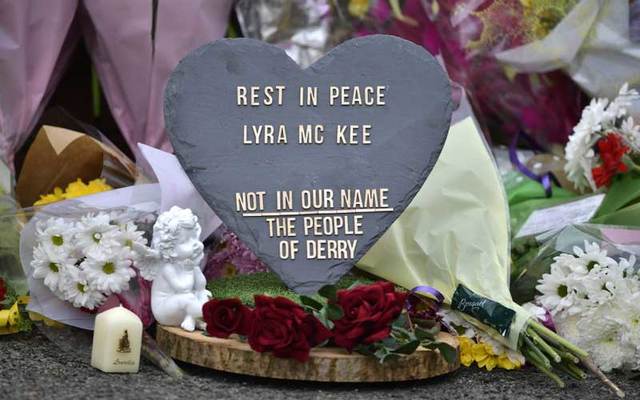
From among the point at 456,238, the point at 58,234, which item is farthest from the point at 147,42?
the point at 456,238

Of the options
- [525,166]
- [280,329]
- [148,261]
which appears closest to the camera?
[280,329]

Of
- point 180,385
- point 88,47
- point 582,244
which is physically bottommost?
point 180,385

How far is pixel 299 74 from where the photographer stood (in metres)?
2.33

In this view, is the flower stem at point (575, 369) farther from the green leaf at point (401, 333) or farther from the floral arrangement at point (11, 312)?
the floral arrangement at point (11, 312)

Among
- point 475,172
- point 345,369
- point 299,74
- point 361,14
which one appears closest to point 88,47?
point 361,14

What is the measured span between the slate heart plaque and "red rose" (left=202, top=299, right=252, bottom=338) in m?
0.19

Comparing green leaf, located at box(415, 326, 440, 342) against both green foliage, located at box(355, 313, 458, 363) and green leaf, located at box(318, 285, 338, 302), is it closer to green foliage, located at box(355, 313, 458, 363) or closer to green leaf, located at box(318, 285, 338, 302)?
green foliage, located at box(355, 313, 458, 363)

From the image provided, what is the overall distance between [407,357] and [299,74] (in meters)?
0.66

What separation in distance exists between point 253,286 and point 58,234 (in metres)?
0.44

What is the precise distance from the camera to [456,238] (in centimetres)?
245

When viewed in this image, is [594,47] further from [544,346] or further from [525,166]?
[544,346]

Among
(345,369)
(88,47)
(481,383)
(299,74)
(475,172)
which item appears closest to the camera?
(345,369)

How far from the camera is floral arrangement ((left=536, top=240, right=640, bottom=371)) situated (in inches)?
88.7

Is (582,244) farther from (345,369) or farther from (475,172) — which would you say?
(345,369)
